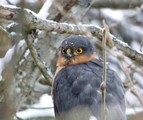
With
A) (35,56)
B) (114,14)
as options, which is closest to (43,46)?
(35,56)

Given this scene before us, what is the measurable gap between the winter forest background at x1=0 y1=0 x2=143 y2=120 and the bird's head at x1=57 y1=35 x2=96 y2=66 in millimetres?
185

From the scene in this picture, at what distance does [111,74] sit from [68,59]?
0.69 meters

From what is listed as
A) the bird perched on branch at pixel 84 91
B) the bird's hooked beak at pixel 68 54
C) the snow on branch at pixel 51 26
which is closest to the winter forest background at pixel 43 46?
the snow on branch at pixel 51 26

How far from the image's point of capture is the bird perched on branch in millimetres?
3871

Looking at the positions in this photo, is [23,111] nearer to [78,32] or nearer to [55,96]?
[55,96]

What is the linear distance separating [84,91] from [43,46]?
62.2 inches

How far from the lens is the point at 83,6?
17.7 feet

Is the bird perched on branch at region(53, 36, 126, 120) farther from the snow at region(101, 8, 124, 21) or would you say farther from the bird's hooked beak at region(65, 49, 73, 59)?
the snow at region(101, 8, 124, 21)

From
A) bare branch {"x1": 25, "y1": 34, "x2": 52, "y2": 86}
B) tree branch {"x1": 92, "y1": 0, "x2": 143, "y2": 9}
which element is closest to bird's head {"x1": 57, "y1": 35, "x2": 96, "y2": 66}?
bare branch {"x1": 25, "y1": 34, "x2": 52, "y2": 86}

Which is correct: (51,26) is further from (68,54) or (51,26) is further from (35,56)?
(68,54)

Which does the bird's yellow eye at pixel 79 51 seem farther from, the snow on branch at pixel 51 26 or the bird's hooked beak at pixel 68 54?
the snow on branch at pixel 51 26

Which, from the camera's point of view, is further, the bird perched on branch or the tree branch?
the tree branch

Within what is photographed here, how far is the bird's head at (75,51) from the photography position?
4883mm

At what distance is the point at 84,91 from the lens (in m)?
4.04
